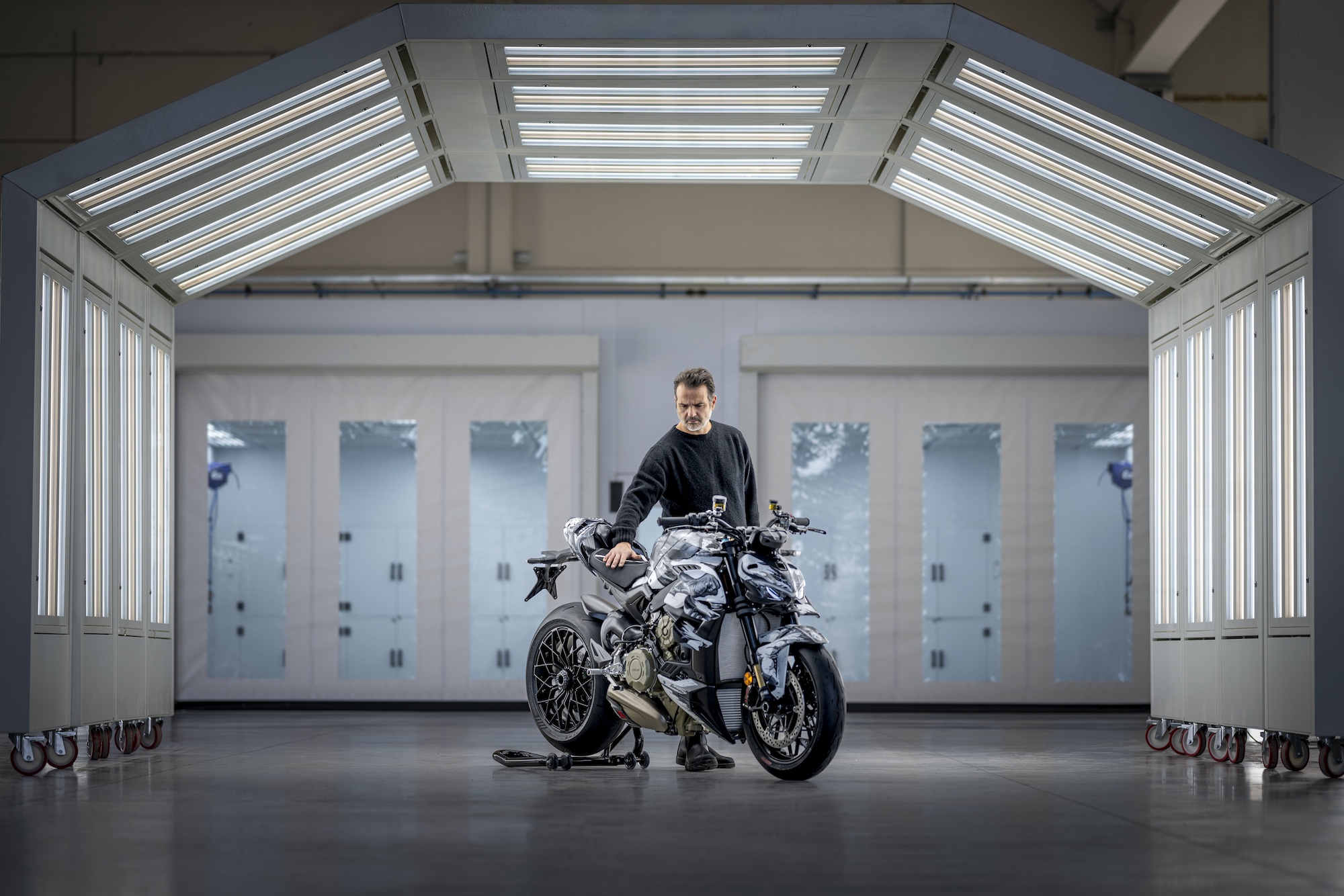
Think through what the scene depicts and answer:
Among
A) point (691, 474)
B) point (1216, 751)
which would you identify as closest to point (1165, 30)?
point (1216, 751)

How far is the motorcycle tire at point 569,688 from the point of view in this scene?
702cm

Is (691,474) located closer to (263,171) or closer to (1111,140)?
(1111,140)

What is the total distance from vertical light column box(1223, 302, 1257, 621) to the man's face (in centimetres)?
290

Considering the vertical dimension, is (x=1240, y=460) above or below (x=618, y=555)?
above

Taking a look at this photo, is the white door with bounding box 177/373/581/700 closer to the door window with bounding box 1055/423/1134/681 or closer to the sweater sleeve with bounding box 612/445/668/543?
the door window with bounding box 1055/423/1134/681

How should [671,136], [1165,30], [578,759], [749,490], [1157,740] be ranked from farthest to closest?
[1165,30]
[1157,740]
[671,136]
[749,490]
[578,759]

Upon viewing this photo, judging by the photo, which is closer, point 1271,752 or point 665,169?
point 1271,752

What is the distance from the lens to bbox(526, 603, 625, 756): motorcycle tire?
7.02m

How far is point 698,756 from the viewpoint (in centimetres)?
680

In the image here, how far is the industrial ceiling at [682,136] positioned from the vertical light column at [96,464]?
517 millimetres

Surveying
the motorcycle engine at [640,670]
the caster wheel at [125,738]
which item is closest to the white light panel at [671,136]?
the motorcycle engine at [640,670]

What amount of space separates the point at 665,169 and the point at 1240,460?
3.75 meters

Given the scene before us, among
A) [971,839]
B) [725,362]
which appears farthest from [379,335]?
[971,839]

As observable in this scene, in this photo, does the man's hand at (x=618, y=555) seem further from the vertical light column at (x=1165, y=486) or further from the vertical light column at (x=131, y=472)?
the vertical light column at (x=1165, y=486)
